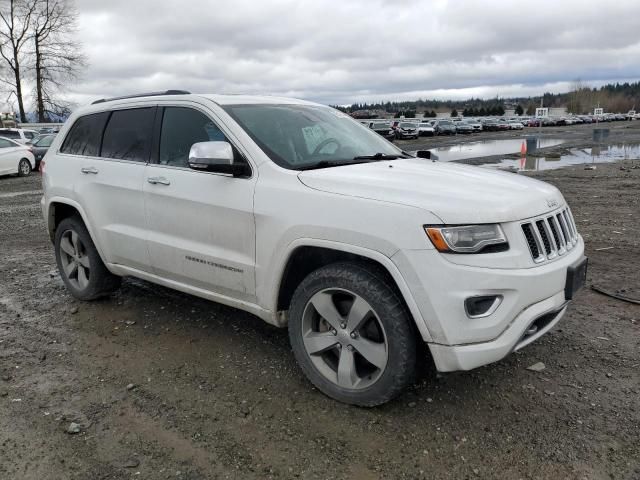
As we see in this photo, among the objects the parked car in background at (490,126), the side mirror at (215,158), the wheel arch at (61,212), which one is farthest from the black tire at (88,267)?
the parked car in background at (490,126)

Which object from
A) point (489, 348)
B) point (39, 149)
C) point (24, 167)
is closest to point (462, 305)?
point (489, 348)

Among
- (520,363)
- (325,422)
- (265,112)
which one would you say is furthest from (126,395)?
(520,363)

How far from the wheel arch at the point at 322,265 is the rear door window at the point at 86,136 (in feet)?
7.81

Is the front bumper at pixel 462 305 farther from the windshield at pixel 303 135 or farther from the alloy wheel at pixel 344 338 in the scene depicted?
the windshield at pixel 303 135

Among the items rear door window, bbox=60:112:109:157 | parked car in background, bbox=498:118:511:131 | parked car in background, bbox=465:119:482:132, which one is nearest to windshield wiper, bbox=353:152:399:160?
rear door window, bbox=60:112:109:157

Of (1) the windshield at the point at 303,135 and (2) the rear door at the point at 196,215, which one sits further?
(1) the windshield at the point at 303,135

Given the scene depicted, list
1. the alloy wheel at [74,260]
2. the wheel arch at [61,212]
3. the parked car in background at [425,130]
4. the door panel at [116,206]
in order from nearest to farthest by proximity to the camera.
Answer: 1. the door panel at [116,206]
2. the wheel arch at [61,212]
3. the alloy wheel at [74,260]
4. the parked car in background at [425,130]

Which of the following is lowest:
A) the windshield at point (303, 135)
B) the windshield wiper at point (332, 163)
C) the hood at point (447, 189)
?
the hood at point (447, 189)

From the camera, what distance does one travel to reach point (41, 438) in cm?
301

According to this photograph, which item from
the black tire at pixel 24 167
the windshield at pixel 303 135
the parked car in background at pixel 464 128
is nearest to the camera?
the windshield at pixel 303 135

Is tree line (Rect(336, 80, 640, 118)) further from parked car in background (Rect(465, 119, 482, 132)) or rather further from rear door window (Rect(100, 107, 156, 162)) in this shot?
rear door window (Rect(100, 107, 156, 162))

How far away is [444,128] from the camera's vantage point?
4891cm

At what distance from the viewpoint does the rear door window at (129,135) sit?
14.2ft

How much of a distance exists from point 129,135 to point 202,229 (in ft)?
4.37
